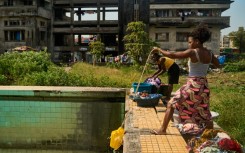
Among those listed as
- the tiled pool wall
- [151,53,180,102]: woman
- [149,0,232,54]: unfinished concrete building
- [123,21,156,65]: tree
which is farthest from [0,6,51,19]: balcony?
[151,53,180,102]: woman

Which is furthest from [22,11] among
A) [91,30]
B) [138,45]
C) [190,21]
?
[138,45]

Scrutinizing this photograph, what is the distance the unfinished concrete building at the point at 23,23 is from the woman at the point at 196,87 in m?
35.5

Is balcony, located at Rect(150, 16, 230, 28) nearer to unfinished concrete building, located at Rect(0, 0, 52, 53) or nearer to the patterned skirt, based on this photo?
unfinished concrete building, located at Rect(0, 0, 52, 53)

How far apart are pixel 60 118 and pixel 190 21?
3147 centimetres

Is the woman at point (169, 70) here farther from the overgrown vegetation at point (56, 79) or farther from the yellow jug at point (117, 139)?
the yellow jug at point (117, 139)

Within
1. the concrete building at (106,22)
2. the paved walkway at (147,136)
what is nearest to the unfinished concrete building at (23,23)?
the concrete building at (106,22)

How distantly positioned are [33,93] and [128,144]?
497 centimetres

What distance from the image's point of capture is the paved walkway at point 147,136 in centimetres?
475

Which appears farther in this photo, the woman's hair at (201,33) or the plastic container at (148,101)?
the plastic container at (148,101)

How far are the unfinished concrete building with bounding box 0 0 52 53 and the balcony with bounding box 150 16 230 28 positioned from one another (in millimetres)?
13359

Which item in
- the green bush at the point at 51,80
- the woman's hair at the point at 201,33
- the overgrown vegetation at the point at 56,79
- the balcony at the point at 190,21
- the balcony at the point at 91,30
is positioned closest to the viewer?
the woman's hair at the point at 201,33

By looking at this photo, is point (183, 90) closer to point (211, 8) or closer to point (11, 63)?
point (11, 63)

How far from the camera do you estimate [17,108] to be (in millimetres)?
9219

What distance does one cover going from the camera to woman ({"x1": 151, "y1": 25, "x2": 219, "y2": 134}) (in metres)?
4.91
